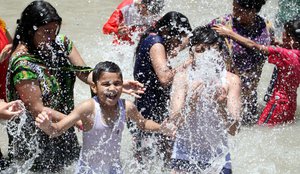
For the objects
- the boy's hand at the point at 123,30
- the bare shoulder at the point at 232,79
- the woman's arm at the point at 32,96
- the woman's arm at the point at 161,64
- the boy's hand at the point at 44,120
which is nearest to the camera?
the boy's hand at the point at 44,120

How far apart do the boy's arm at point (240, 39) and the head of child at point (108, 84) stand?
1496 mm

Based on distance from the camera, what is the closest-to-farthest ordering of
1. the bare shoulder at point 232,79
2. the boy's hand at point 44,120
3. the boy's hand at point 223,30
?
the boy's hand at point 44,120
the bare shoulder at point 232,79
the boy's hand at point 223,30

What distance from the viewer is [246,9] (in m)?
5.33

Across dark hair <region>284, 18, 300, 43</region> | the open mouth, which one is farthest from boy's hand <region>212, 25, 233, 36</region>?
the open mouth

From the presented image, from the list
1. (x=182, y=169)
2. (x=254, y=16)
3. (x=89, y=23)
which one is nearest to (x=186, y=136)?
(x=182, y=169)

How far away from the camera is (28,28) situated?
4293 mm

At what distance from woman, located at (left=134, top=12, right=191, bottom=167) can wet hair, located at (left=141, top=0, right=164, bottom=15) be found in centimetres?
59

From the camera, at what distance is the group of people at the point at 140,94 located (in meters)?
4.03

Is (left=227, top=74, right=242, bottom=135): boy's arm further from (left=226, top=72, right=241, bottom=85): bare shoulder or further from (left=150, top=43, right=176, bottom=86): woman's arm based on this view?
(left=150, top=43, right=176, bottom=86): woman's arm

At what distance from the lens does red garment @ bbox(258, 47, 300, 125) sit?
557 cm

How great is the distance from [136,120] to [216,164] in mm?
624

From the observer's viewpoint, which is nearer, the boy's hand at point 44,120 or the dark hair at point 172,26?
the boy's hand at point 44,120

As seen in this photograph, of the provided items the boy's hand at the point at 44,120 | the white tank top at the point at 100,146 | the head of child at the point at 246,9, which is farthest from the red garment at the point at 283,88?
the boy's hand at the point at 44,120

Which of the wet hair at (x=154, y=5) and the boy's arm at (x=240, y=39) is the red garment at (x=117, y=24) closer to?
the wet hair at (x=154, y=5)
